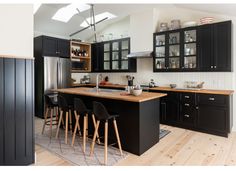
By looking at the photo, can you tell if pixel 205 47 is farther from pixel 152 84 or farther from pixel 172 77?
pixel 152 84

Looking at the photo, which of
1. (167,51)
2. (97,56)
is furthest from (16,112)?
(97,56)

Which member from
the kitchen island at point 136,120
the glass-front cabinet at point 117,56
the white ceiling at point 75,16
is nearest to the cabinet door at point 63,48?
the white ceiling at point 75,16

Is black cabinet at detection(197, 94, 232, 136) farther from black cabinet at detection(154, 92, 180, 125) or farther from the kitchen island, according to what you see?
the kitchen island

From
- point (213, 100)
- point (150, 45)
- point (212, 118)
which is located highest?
point (150, 45)

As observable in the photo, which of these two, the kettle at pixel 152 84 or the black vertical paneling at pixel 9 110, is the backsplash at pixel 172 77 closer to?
the kettle at pixel 152 84

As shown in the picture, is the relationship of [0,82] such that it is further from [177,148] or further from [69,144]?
[177,148]

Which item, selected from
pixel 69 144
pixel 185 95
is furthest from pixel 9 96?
pixel 185 95

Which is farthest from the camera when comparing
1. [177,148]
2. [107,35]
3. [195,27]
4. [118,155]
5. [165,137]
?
[107,35]

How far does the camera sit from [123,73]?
19.6 feet

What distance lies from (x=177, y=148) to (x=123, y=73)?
11.1ft

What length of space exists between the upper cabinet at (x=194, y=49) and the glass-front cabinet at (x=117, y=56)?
94 cm

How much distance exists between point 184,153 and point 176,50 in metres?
2.64

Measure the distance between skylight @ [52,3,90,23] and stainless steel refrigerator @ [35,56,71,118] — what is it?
122cm

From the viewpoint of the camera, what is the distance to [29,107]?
7.73 feet
